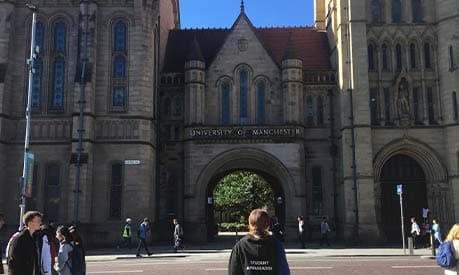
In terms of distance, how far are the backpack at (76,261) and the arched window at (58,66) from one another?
24995mm

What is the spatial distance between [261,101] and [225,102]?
7.64 feet

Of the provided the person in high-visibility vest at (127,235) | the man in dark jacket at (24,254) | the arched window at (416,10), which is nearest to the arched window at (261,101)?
the arched window at (416,10)

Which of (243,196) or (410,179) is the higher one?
(410,179)

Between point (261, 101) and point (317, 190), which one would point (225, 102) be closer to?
point (261, 101)

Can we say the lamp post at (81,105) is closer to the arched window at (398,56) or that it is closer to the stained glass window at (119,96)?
the stained glass window at (119,96)

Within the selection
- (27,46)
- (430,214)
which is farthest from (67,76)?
(430,214)

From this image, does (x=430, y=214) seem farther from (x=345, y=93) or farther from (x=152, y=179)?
(x=152, y=179)

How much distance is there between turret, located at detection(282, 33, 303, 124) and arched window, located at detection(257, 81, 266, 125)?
1386 mm

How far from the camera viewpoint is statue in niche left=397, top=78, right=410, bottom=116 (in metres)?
33.3

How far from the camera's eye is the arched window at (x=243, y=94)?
1390 inches

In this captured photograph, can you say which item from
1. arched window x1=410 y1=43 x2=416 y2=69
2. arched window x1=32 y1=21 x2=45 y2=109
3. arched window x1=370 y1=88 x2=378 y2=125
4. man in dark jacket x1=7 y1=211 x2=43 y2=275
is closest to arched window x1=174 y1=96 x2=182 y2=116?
arched window x1=32 y1=21 x2=45 y2=109

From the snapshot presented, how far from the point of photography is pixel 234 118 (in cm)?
3506

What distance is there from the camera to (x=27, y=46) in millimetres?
33375

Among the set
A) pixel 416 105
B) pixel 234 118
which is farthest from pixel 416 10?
pixel 234 118
